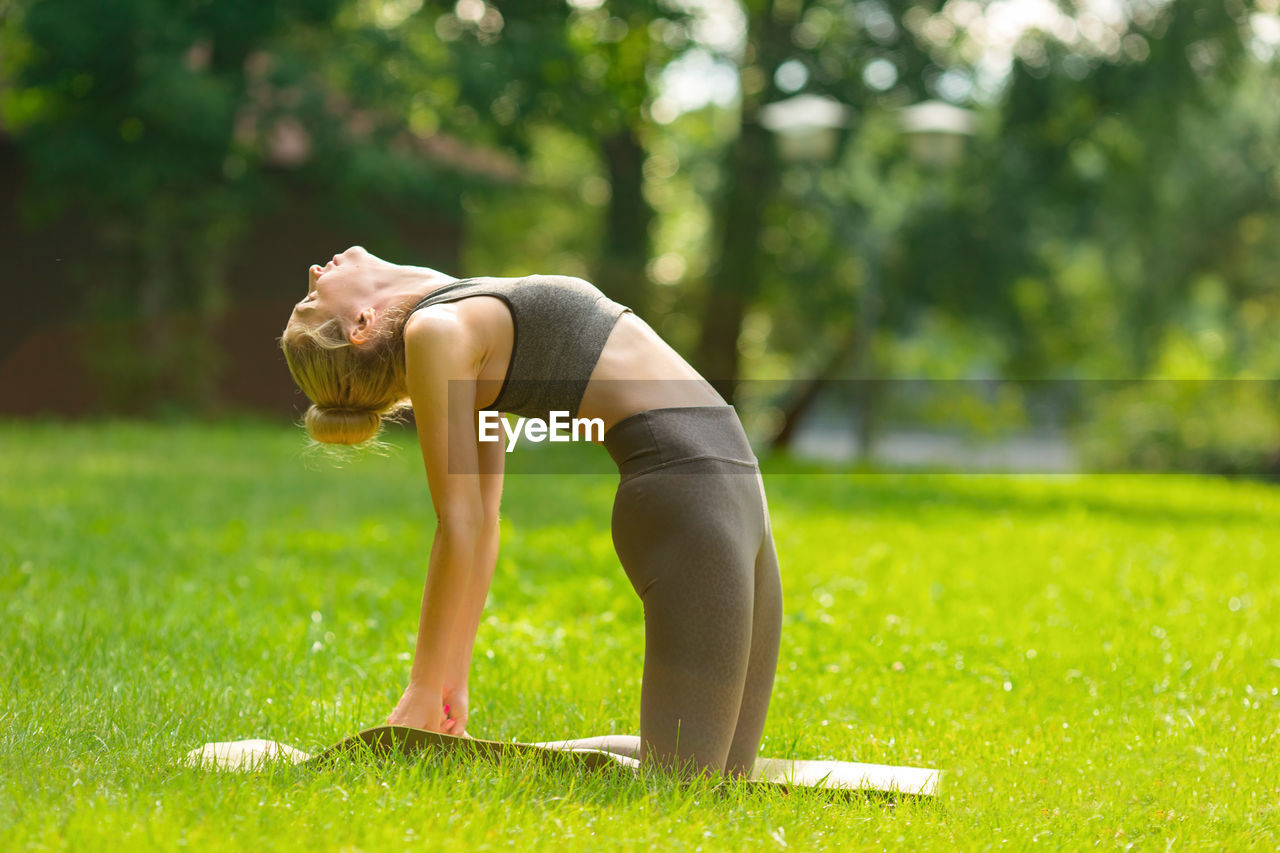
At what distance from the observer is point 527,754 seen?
333 centimetres

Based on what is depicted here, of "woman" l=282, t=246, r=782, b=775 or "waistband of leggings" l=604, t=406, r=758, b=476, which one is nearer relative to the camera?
"woman" l=282, t=246, r=782, b=775

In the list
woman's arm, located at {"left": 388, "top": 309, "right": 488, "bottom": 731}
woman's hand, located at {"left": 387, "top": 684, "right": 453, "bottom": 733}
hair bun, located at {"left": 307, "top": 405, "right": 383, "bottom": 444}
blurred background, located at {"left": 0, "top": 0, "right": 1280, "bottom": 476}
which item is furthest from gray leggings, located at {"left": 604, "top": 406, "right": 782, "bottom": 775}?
blurred background, located at {"left": 0, "top": 0, "right": 1280, "bottom": 476}

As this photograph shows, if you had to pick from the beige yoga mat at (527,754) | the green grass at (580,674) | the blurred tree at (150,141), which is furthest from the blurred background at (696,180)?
the beige yoga mat at (527,754)

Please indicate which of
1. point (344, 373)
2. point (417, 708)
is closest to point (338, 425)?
point (344, 373)

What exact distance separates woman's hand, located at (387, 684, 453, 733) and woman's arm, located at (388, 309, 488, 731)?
0.40 feet

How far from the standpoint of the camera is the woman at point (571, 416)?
3.11 meters

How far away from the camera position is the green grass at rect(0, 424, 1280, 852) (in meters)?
3.00

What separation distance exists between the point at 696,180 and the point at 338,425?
21.2m

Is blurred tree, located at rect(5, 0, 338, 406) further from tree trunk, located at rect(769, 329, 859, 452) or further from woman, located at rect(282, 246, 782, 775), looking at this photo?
woman, located at rect(282, 246, 782, 775)

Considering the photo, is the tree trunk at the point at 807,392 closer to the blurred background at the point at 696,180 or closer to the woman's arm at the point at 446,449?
the blurred background at the point at 696,180

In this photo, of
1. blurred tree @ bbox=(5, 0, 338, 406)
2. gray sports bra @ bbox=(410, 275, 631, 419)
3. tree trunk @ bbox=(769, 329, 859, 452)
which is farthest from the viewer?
tree trunk @ bbox=(769, 329, 859, 452)

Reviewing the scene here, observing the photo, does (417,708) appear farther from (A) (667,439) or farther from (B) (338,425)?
(A) (667,439)

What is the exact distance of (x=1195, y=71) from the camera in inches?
738

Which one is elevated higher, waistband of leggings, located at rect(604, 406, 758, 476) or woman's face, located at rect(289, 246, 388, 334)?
woman's face, located at rect(289, 246, 388, 334)
